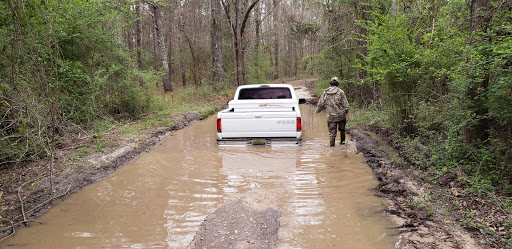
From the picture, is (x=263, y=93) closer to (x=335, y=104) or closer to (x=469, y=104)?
(x=335, y=104)

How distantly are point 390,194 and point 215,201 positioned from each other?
2.79m

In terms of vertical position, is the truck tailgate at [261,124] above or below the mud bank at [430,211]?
above

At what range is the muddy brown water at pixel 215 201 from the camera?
12.4ft

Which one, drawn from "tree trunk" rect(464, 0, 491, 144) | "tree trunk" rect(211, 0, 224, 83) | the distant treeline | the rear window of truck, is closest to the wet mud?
the distant treeline

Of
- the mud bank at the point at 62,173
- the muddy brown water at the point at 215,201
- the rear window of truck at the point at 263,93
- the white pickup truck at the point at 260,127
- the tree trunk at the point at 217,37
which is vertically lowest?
the muddy brown water at the point at 215,201

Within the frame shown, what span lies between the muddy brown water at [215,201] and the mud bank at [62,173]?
20 centimetres

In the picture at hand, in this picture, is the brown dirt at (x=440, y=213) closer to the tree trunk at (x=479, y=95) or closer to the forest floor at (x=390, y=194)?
the forest floor at (x=390, y=194)

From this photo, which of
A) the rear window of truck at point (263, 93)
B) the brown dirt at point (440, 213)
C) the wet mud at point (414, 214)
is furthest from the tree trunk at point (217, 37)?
the brown dirt at point (440, 213)

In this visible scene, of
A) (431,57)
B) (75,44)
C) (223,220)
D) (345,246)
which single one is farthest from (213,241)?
(75,44)

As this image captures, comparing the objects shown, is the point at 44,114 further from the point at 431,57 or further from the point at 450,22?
the point at 450,22

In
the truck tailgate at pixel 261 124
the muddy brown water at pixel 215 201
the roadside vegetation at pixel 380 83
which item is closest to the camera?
the muddy brown water at pixel 215 201

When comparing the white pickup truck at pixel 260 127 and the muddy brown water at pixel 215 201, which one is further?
the white pickup truck at pixel 260 127

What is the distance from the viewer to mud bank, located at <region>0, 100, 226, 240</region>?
14.6ft

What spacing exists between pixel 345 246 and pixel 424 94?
206 inches
